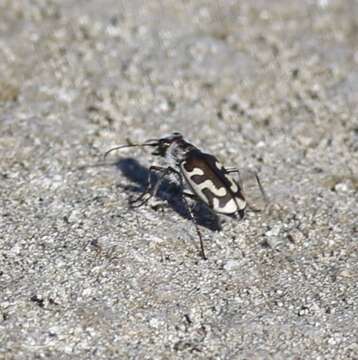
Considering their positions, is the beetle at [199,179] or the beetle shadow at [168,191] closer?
the beetle at [199,179]

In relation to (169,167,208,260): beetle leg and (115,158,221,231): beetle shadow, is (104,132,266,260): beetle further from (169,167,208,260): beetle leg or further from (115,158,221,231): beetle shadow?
(115,158,221,231): beetle shadow

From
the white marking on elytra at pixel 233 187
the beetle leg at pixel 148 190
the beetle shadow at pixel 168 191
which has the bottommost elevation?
the beetle shadow at pixel 168 191

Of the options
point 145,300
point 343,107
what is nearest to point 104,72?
point 343,107

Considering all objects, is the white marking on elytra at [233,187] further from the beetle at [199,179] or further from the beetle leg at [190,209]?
the beetle leg at [190,209]

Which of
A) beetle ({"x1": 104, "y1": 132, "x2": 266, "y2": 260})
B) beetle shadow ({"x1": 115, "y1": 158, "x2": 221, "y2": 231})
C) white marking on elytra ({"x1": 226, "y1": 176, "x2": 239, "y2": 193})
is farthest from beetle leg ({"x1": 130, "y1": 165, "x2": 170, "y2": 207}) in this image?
white marking on elytra ({"x1": 226, "y1": 176, "x2": 239, "y2": 193})

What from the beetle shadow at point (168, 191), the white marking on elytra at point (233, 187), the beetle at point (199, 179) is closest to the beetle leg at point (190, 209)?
the beetle at point (199, 179)

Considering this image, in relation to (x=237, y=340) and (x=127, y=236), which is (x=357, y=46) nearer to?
(x=127, y=236)

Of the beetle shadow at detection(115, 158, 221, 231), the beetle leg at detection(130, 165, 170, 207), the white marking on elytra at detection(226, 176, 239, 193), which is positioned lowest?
the beetle shadow at detection(115, 158, 221, 231)

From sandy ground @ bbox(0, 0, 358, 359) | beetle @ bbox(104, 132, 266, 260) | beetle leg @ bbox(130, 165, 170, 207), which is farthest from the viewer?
beetle leg @ bbox(130, 165, 170, 207)
